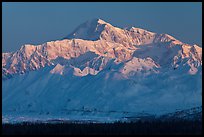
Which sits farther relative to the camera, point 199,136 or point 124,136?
point 124,136

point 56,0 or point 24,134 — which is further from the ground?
point 56,0

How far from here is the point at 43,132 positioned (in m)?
108

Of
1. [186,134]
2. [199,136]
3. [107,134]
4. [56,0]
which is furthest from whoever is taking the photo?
[107,134]

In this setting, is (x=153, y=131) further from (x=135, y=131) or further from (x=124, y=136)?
(x=124, y=136)

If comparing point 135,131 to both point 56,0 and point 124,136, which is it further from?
point 56,0

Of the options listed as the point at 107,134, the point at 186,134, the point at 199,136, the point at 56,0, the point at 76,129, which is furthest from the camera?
the point at 76,129

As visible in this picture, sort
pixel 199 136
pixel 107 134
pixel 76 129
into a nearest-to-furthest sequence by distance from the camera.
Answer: pixel 199 136
pixel 107 134
pixel 76 129

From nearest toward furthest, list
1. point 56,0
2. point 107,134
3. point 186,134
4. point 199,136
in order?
1. point 56,0
2. point 199,136
3. point 186,134
4. point 107,134

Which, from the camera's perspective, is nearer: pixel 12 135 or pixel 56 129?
pixel 12 135

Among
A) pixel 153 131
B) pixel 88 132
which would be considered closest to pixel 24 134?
pixel 88 132

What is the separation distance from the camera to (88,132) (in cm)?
10856

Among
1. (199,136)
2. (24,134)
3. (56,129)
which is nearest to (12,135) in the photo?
(24,134)

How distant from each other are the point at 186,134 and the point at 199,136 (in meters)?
7.17

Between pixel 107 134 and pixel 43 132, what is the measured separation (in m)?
9.67
